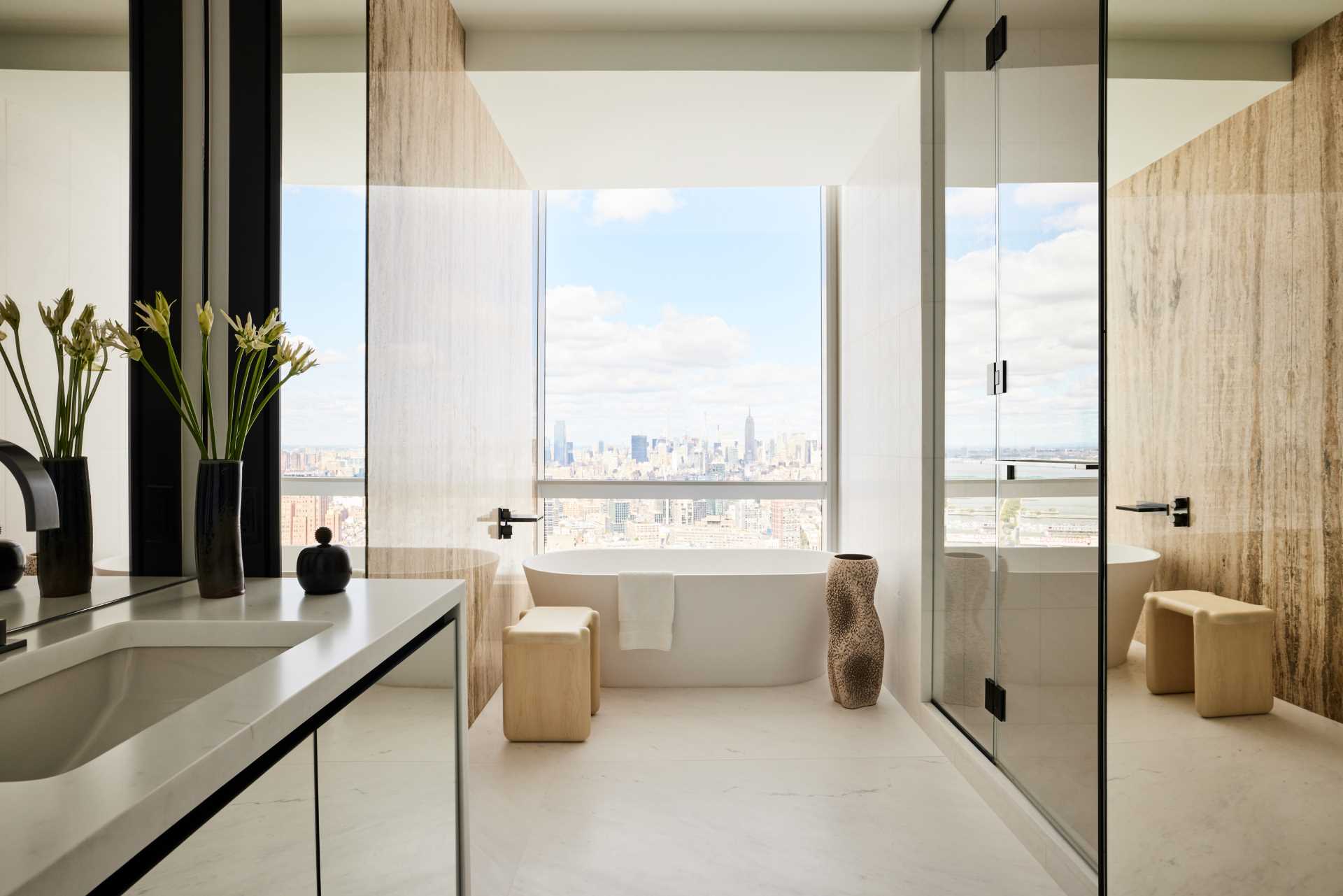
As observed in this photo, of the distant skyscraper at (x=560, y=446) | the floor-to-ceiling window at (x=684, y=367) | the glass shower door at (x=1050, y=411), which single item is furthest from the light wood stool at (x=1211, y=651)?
the distant skyscraper at (x=560, y=446)

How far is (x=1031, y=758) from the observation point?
2211mm

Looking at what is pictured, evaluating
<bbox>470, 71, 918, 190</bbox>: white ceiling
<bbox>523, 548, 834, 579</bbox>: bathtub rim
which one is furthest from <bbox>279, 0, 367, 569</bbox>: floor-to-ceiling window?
<bbox>523, 548, 834, 579</bbox>: bathtub rim

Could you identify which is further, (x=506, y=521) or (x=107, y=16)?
(x=506, y=521)

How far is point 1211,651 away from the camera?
5.50ft

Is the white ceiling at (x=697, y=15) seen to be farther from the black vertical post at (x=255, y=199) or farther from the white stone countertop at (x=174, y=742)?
the white stone countertop at (x=174, y=742)

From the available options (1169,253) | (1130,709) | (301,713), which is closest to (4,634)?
(301,713)

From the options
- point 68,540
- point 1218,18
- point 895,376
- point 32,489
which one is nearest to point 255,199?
point 68,540

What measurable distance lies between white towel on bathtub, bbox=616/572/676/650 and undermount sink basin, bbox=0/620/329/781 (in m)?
2.25

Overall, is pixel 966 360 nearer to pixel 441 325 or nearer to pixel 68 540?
pixel 441 325

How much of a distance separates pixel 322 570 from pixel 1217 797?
2077 millimetres

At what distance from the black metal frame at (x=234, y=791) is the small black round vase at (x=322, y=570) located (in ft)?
0.72

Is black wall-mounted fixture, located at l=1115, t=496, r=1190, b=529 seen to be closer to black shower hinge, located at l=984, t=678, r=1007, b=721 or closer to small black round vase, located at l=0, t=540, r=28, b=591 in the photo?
black shower hinge, located at l=984, t=678, r=1007, b=721

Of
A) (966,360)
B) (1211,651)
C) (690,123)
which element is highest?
(690,123)

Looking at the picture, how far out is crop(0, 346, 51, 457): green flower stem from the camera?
3.91 feet
